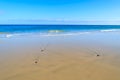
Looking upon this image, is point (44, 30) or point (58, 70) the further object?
point (44, 30)

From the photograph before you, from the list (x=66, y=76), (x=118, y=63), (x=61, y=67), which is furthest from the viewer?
(x=118, y=63)

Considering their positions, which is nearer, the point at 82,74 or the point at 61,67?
the point at 82,74

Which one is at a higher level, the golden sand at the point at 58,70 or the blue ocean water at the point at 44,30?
the golden sand at the point at 58,70

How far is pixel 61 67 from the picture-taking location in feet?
13.0

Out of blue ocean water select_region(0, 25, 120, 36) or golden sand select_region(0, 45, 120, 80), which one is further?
blue ocean water select_region(0, 25, 120, 36)

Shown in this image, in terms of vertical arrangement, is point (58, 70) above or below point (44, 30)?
above

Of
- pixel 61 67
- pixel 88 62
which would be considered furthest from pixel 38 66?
pixel 88 62

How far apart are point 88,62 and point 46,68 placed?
1.45 meters

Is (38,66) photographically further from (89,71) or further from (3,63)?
(89,71)

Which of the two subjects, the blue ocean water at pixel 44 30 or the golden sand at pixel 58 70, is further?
the blue ocean water at pixel 44 30

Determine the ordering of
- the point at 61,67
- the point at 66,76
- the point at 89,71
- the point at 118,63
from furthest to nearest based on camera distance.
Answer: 1. the point at 118,63
2. the point at 61,67
3. the point at 89,71
4. the point at 66,76

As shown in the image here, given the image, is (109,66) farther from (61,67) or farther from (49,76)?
(49,76)

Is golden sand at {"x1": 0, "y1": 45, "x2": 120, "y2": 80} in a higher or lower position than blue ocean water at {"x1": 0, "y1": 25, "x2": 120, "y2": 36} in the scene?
higher

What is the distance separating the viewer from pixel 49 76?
332cm
